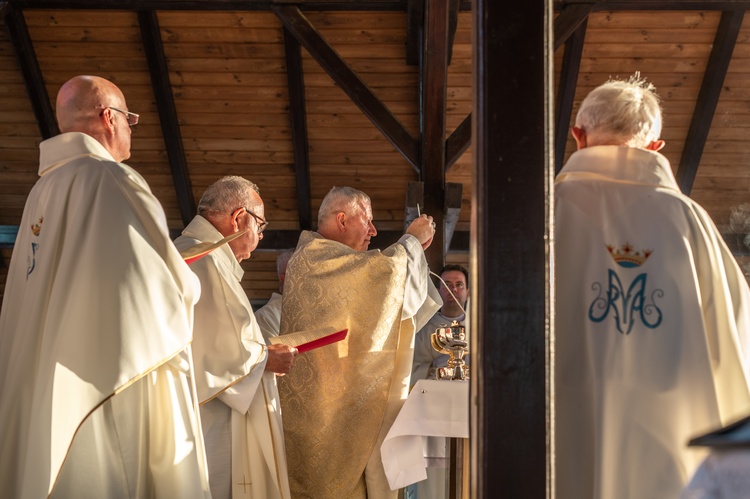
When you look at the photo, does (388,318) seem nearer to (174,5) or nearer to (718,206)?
(174,5)

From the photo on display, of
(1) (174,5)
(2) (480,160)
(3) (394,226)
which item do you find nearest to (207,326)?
(2) (480,160)

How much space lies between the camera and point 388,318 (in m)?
4.48

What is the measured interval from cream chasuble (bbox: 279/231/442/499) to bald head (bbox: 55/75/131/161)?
1286 millimetres

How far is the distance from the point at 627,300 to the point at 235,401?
5.47ft

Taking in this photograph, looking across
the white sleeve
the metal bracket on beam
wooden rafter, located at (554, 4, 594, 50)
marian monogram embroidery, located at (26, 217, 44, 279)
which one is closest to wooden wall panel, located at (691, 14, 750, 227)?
wooden rafter, located at (554, 4, 594, 50)

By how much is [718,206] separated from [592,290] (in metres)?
7.15

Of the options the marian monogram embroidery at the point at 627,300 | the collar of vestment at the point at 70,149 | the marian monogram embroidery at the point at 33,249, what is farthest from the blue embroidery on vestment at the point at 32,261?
the marian monogram embroidery at the point at 627,300

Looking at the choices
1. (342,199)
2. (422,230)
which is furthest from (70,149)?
(422,230)

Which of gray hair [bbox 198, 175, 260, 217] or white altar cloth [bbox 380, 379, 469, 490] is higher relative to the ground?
gray hair [bbox 198, 175, 260, 217]

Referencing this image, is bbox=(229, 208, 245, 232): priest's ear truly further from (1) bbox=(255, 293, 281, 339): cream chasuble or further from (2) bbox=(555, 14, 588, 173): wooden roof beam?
(2) bbox=(555, 14, 588, 173): wooden roof beam

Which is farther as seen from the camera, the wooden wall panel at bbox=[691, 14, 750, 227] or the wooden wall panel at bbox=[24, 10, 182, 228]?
the wooden wall panel at bbox=[691, 14, 750, 227]

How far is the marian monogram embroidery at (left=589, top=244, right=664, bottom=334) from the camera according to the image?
119 inches

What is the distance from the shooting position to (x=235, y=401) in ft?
12.9

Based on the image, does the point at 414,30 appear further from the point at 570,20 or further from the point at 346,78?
the point at 570,20
